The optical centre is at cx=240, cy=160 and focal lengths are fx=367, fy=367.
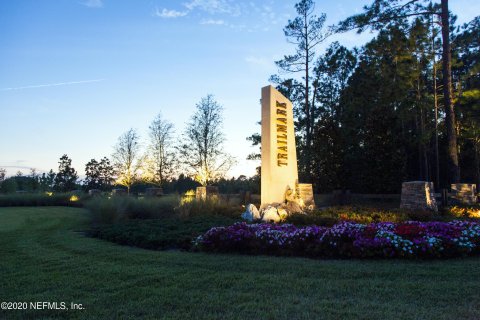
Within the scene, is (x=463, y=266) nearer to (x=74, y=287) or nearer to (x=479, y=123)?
(x=74, y=287)

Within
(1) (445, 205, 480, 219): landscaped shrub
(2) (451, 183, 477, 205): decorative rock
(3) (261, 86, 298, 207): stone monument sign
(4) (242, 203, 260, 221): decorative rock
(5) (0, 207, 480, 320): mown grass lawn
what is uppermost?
(3) (261, 86, 298, 207): stone monument sign

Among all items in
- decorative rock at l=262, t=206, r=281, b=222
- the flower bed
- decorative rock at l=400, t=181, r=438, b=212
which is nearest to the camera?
the flower bed

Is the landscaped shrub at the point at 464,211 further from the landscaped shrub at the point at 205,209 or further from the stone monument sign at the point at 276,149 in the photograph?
the landscaped shrub at the point at 205,209

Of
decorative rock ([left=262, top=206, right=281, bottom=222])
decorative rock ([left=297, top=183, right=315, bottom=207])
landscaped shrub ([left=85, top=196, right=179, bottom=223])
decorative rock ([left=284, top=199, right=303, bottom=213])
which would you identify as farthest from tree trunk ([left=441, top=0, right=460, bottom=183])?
landscaped shrub ([left=85, top=196, right=179, bottom=223])

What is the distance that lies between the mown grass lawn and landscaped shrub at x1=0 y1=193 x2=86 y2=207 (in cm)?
1510

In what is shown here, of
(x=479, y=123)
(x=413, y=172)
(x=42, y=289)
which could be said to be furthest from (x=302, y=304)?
(x=413, y=172)

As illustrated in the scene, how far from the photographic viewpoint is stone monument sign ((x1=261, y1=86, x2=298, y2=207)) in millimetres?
11766

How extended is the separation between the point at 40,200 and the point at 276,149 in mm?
15237

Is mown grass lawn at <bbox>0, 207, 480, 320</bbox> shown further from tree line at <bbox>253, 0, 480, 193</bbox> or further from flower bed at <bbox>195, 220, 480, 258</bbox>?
tree line at <bbox>253, 0, 480, 193</bbox>

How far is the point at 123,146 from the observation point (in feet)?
96.4

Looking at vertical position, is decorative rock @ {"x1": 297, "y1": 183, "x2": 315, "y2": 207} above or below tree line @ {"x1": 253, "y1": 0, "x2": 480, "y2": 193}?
below

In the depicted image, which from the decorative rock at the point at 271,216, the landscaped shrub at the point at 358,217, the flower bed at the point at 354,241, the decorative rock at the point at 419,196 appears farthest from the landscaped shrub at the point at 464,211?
the decorative rock at the point at 271,216

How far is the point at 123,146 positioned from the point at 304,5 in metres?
17.2

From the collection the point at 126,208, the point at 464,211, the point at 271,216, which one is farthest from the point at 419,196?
the point at 126,208
